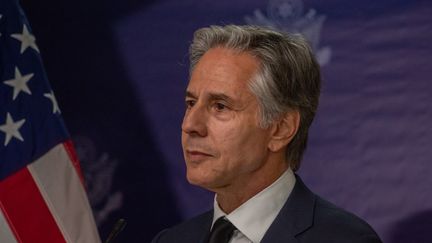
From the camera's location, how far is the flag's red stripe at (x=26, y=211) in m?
2.25

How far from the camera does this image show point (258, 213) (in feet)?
5.53

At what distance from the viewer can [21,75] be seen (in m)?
2.35

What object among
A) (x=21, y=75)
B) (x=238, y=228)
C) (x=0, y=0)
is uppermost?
(x=0, y=0)

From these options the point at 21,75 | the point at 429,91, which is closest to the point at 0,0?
the point at 21,75

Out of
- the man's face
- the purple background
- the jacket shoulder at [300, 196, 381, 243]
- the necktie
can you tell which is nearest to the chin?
the man's face

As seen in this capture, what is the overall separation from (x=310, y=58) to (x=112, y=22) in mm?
1135

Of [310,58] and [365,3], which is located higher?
[310,58]

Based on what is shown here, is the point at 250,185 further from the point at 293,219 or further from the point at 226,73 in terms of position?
the point at 226,73

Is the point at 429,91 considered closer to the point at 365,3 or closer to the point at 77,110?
the point at 365,3

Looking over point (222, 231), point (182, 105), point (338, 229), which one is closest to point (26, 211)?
point (182, 105)

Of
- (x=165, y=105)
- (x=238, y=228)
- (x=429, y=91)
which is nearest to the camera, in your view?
(x=238, y=228)

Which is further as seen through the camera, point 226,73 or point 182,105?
point 182,105

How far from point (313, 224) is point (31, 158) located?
1.00 meters

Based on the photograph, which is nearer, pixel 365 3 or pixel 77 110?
pixel 365 3
